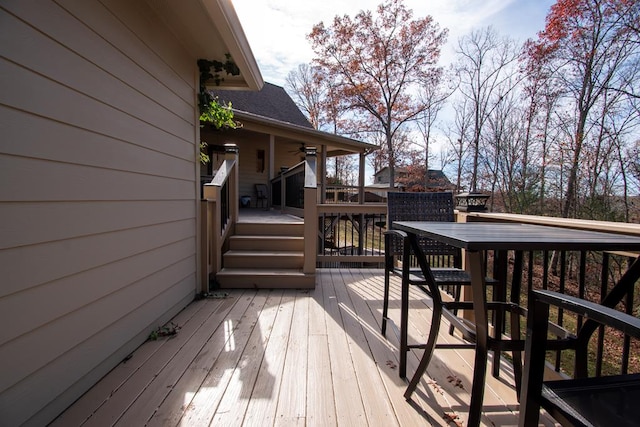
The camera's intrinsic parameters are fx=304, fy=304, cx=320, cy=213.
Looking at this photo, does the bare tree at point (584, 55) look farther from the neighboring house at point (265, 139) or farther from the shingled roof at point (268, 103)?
the shingled roof at point (268, 103)

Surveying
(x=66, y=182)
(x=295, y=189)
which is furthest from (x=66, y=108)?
(x=295, y=189)

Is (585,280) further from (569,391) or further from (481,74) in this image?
(481,74)

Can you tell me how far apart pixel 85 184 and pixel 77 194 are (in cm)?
8

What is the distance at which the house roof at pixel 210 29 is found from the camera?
2.32 m

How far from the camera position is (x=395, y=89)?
14594 millimetres

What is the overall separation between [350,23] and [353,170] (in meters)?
11.5

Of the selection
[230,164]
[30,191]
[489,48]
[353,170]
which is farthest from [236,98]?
[353,170]

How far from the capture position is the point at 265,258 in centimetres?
385

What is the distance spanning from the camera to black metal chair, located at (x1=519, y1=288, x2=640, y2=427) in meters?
0.78

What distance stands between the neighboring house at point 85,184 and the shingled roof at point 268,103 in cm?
630

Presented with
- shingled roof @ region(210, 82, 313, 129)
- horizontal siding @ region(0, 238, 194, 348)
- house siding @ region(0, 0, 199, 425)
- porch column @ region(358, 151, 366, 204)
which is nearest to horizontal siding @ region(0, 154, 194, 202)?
house siding @ region(0, 0, 199, 425)

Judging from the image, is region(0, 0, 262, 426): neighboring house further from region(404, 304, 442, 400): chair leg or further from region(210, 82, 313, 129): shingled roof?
region(210, 82, 313, 129): shingled roof

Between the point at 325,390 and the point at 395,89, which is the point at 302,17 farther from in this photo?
the point at 325,390

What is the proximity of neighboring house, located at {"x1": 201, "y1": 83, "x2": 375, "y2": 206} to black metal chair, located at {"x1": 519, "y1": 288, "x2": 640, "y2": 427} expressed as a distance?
7.16 meters
